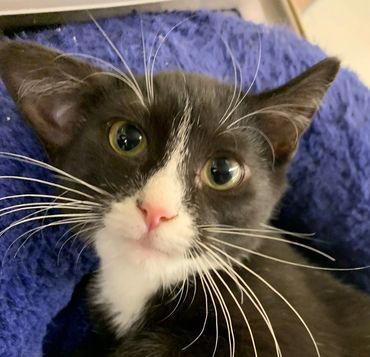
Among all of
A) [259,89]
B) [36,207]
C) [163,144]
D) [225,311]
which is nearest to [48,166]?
[36,207]

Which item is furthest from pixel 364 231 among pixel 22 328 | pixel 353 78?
pixel 22 328

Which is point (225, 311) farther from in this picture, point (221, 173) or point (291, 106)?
point (291, 106)

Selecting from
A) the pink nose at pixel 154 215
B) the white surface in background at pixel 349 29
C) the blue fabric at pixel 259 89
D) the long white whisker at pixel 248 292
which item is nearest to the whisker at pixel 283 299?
the long white whisker at pixel 248 292

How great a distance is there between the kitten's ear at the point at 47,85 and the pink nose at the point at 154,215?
0.23m

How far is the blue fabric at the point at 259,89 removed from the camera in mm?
1120

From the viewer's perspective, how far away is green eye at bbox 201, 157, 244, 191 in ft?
3.06

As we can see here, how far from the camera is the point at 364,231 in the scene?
1287 mm

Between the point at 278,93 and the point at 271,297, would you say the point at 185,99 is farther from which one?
the point at 271,297

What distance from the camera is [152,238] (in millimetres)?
862

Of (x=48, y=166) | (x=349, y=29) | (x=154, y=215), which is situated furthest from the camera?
(x=349, y=29)

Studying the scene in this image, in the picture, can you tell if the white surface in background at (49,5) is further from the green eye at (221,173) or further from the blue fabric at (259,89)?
the green eye at (221,173)

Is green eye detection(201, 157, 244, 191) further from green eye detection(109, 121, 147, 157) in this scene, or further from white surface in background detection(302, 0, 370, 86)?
white surface in background detection(302, 0, 370, 86)

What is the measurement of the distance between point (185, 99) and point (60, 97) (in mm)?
194

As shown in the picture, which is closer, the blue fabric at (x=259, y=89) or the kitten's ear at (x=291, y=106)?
the kitten's ear at (x=291, y=106)
